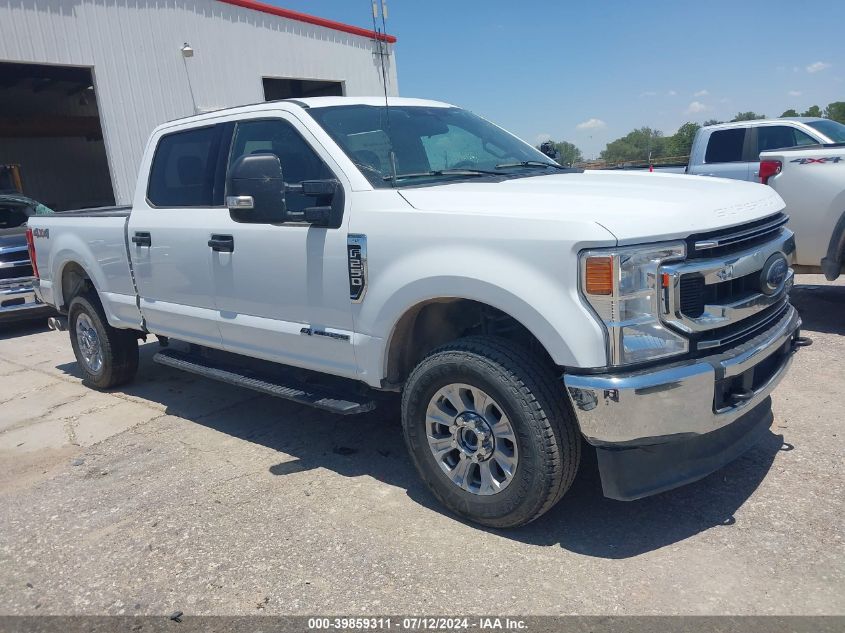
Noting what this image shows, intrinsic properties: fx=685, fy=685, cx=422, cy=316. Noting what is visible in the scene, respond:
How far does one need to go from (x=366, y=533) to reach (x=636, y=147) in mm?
24821

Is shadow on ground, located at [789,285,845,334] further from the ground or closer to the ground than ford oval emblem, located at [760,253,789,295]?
closer to the ground

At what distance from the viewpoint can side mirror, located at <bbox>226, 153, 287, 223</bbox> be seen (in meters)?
3.54

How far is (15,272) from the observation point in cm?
902

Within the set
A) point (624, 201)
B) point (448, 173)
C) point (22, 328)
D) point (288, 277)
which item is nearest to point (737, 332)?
point (624, 201)

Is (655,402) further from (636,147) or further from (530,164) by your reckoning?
(636,147)

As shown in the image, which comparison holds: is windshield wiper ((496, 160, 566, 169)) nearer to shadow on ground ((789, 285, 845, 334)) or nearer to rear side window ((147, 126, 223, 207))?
rear side window ((147, 126, 223, 207))

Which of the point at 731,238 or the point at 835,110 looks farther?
the point at 835,110

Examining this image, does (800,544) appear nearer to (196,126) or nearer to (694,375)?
(694,375)

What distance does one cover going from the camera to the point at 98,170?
25484 millimetres

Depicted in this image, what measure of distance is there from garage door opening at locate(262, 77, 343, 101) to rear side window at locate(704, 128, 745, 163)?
11.1 metres

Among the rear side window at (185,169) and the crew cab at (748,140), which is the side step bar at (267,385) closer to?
the rear side window at (185,169)

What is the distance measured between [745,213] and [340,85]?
53.9 feet

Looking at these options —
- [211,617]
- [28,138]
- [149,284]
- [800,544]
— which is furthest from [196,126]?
[28,138]

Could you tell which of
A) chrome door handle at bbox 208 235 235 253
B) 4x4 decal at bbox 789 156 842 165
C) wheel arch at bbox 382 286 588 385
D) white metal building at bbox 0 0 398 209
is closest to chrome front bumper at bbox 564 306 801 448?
wheel arch at bbox 382 286 588 385
